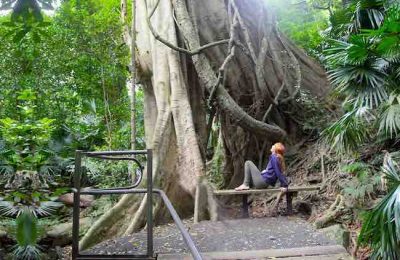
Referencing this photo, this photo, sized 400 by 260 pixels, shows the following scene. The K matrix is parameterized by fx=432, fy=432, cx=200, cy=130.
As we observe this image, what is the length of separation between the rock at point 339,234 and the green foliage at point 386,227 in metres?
0.38

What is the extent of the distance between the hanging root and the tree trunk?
5.12 ft

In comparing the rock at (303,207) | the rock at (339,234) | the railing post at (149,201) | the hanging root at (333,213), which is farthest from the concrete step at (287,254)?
the rock at (303,207)

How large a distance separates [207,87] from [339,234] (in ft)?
9.61

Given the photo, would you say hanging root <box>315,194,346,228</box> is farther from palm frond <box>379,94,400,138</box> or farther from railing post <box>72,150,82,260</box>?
railing post <box>72,150,82,260</box>

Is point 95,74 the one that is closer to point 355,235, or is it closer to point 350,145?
point 350,145

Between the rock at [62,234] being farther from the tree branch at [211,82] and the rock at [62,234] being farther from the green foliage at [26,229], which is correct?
the green foliage at [26,229]

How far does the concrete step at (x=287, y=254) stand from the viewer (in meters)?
3.63

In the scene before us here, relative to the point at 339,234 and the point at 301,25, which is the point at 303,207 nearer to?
the point at 339,234

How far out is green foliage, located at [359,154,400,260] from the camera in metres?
3.40

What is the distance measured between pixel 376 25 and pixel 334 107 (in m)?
2.33

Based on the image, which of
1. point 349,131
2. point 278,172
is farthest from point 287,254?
point 278,172

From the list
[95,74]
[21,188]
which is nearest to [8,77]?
[95,74]

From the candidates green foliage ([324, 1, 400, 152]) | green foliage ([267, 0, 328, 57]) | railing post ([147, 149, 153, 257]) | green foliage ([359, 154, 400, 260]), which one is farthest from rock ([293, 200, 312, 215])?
green foliage ([267, 0, 328, 57])

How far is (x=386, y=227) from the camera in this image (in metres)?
3.51
